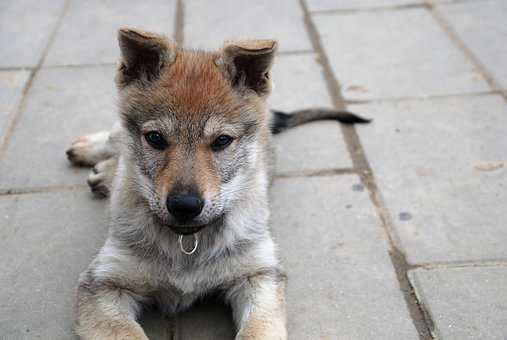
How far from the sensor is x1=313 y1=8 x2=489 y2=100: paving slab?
4797 mm

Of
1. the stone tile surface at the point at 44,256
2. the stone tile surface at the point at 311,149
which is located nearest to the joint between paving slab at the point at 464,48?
the stone tile surface at the point at 311,149

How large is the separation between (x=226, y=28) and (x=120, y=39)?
301 centimetres

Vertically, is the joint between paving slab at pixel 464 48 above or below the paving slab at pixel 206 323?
below

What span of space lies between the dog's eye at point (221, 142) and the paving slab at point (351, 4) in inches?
145

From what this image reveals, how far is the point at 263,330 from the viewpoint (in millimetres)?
2648

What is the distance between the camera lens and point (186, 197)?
246 cm

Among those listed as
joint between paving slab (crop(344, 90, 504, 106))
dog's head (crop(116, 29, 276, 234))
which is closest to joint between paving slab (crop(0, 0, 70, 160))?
dog's head (crop(116, 29, 276, 234))

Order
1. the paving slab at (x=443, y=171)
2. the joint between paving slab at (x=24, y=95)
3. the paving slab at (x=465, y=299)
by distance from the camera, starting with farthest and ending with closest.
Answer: the joint between paving slab at (x=24, y=95), the paving slab at (x=443, y=171), the paving slab at (x=465, y=299)

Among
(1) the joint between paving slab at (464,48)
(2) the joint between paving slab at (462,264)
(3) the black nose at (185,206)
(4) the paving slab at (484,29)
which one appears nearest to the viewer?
(3) the black nose at (185,206)

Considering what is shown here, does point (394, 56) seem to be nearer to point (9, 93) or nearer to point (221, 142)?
point (221, 142)

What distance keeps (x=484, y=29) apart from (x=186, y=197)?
4.14 metres

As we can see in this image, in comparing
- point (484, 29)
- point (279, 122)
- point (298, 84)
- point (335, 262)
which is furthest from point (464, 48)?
point (335, 262)

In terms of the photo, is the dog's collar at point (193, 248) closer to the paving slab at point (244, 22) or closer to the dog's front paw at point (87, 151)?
the dog's front paw at point (87, 151)

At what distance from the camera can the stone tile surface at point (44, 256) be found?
112 inches
